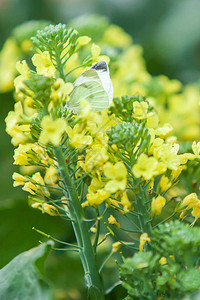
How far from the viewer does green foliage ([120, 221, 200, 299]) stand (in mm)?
402

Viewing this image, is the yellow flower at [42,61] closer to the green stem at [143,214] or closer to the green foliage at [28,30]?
the green stem at [143,214]

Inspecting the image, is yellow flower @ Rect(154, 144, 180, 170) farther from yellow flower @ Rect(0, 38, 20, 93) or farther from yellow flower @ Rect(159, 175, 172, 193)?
yellow flower @ Rect(0, 38, 20, 93)

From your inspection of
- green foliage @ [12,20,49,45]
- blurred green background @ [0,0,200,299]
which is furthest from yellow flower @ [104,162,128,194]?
green foliage @ [12,20,49,45]

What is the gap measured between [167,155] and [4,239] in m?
0.40

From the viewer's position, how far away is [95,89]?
538 millimetres

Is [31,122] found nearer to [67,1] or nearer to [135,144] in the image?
[135,144]

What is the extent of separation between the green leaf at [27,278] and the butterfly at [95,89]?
0.65ft

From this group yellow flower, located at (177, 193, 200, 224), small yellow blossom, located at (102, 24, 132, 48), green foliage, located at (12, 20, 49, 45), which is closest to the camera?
yellow flower, located at (177, 193, 200, 224)

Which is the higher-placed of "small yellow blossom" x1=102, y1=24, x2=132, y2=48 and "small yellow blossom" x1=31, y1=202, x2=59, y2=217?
"small yellow blossom" x1=102, y1=24, x2=132, y2=48

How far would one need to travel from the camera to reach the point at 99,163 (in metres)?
0.46

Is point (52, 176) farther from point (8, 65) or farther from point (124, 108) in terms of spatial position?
point (8, 65)

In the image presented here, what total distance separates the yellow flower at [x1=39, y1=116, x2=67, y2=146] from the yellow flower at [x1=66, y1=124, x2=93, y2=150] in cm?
3

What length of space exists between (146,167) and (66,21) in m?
1.33

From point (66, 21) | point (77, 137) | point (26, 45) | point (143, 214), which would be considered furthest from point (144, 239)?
point (66, 21)
